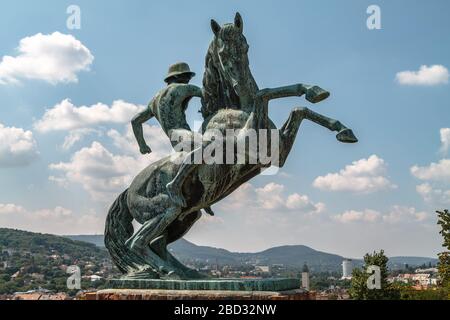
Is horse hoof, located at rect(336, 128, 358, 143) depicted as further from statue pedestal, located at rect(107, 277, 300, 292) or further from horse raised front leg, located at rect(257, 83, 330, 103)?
statue pedestal, located at rect(107, 277, 300, 292)

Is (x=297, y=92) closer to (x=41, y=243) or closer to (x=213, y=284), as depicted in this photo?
(x=213, y=284)

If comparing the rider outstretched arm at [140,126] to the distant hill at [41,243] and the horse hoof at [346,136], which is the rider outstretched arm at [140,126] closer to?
the horse hoof at [346,136]

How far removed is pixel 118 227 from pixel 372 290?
94.9ft

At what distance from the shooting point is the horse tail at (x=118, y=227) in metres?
8.03

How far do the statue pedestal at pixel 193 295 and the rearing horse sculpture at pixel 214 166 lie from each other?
0.41 metres

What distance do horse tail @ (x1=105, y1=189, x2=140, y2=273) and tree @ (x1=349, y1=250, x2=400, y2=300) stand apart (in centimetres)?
2716

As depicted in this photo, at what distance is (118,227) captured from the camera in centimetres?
819

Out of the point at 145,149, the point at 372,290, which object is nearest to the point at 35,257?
the point at 372,290

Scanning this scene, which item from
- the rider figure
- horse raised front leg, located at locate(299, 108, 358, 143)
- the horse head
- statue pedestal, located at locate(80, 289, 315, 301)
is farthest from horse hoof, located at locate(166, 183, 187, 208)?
horse raised front leg, located at locate(299, 108, 358, 143)

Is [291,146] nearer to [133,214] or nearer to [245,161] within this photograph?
[245,161]

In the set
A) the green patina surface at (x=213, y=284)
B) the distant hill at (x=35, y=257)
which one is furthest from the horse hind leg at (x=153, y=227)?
the distant hill at (x=35, y=257)

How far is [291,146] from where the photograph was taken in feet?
25.2

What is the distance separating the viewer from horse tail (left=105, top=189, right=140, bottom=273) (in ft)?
26.3
